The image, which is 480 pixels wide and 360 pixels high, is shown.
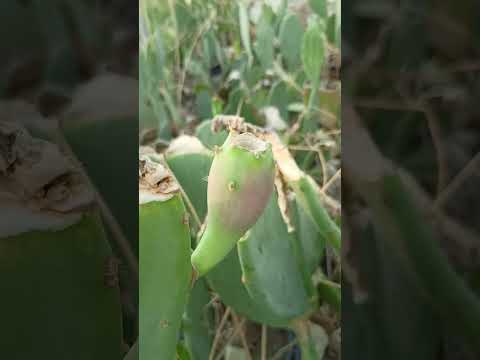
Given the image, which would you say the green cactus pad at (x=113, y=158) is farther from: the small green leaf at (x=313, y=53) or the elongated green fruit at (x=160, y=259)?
the small green leaf at (x=313, y=53)

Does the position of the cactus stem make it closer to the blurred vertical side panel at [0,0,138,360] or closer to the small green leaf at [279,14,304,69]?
the blurred vertical side panel at [0,0,138,360]

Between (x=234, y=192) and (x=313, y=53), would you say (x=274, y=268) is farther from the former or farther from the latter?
(x=313, y=53)

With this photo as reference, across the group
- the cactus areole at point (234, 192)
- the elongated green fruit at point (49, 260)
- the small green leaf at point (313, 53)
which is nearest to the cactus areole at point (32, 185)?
the elongated green fruit at point (49, 260)

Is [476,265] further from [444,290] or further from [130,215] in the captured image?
[130,215]

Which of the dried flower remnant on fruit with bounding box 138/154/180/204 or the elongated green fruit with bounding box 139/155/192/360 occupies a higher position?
the dried flower remnant on fruit with bounding box 138/154/180/204

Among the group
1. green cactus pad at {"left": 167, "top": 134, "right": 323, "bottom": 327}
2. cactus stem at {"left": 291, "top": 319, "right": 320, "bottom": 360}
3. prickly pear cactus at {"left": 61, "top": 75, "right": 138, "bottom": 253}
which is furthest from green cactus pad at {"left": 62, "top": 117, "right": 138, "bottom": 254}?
cactus stem at {"left": 291, "top": 319, "right": 320, "bottom": 360}

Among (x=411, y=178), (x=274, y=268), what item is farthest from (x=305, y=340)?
(x=411, y=178)

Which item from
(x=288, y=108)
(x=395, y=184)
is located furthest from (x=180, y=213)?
(x=288, y=108)
